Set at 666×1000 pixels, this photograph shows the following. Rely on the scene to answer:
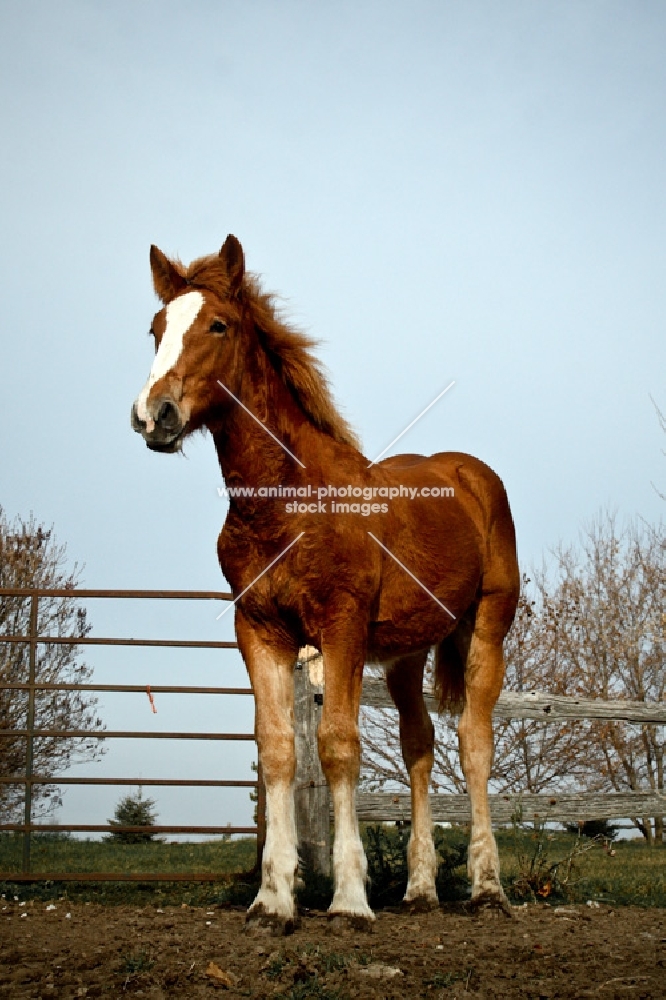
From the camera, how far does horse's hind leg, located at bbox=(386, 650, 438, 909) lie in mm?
6023

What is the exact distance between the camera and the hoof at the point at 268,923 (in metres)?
4.70

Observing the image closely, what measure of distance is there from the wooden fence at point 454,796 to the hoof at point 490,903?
1.20 metres

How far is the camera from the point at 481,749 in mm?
6230

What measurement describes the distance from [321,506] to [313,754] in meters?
2.56

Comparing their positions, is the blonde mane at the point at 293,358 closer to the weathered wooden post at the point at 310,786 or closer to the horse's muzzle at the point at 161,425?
the horse's muzzle at the point at 161,425

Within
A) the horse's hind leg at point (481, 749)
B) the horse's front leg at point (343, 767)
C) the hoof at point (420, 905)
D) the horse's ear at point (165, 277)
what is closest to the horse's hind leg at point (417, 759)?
the hoof at point (420, 905)

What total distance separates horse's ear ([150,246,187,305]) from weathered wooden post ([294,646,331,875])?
317 centimetres

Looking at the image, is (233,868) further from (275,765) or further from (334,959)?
(334,959)

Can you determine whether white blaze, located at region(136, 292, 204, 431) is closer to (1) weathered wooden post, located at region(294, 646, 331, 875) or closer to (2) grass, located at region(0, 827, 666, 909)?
(1) weathered wooden post, located at region(294, 646, 331, 875)

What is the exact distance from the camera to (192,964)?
422cm

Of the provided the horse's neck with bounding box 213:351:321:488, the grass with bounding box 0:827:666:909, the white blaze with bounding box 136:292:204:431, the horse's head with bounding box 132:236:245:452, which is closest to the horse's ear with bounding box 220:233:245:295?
the horse's head with bounding box 132:236:245:452

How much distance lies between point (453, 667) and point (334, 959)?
287 cm

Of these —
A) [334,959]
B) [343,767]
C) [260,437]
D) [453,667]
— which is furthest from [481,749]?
[260,437]

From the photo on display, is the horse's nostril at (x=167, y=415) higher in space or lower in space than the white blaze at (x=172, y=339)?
lower
